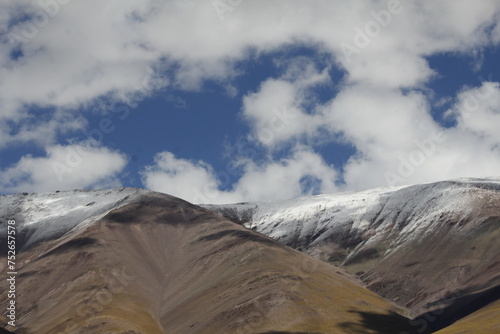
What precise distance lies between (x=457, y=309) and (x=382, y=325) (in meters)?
28.3

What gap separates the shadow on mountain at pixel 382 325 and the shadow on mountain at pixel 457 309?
5720 millimetres

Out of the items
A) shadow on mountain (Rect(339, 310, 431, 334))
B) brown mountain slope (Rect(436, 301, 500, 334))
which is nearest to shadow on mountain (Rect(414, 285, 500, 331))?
shadow on mountain (Rect(339, 310, 431, 334))

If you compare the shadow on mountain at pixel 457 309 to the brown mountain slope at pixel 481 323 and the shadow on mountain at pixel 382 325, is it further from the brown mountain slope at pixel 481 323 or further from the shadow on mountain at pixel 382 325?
the brown mountain slope at pixel 481 323

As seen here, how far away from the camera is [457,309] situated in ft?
555

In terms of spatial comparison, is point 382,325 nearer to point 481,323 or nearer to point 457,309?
point 457,309

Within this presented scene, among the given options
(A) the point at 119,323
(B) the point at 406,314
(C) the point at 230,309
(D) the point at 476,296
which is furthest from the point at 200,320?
(D) the point at 476,296

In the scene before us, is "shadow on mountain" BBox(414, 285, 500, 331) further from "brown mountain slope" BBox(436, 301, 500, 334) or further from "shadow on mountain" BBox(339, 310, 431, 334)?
"brown mountain slope" BBox(436, 301, 500, 334)

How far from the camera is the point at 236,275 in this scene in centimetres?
19612

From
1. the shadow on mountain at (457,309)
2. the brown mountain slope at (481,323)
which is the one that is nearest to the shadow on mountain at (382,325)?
the shadow on mountain at (457,309)

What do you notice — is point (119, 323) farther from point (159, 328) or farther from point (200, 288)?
point (200, 288)

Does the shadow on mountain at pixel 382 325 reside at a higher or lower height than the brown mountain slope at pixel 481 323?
lower

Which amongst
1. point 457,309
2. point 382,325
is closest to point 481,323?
point 382,325

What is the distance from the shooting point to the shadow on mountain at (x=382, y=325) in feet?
485

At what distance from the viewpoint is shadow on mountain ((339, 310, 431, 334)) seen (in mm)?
147750
